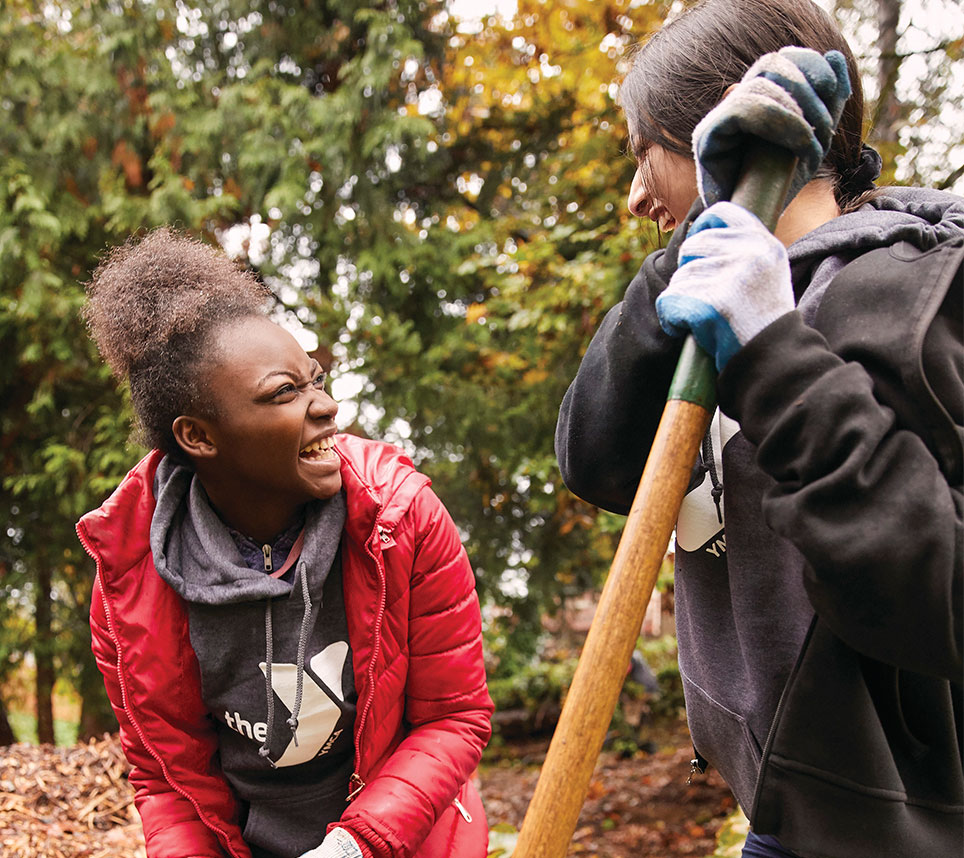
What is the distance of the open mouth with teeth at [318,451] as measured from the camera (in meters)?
1.99

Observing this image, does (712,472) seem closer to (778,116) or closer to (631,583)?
(631,583)

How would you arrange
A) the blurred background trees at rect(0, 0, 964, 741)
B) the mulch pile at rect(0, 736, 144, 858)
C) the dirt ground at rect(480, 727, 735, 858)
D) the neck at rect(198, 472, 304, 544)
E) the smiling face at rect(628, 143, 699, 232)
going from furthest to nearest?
the blurred background trees at rect(0, 0, 964, 741)
the dirt ground at rect(480, 727, 735, 858)
the mulch pile at rect(0, 736, 144, 858)
the neck at rect(198, 472, 304, 544)
the smiling face at rect(628, 143, 699, 232)

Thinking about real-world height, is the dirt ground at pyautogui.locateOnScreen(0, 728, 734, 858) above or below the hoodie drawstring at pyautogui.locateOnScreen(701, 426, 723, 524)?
below

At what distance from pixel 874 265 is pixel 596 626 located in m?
0.66

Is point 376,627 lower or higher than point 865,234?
lower

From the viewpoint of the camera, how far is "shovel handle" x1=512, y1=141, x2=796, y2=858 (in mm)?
1190

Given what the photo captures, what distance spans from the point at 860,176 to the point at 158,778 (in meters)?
2.09

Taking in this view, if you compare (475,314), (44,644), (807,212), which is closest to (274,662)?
(807,212)

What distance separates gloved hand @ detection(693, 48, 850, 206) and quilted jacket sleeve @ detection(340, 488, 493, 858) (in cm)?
110

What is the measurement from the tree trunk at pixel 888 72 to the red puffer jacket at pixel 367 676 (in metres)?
4.58

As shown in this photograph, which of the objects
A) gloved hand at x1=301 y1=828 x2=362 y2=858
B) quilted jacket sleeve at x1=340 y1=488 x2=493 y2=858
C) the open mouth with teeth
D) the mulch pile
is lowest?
the mulch pile

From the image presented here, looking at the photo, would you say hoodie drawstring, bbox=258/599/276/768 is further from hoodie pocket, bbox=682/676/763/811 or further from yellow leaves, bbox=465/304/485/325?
yellow leaves, bbox=465/304/485/325

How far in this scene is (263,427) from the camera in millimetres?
1904

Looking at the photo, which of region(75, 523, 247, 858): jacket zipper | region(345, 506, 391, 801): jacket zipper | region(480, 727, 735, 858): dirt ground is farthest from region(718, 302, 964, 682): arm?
region(480, 727, 735, 858): dirt ground
